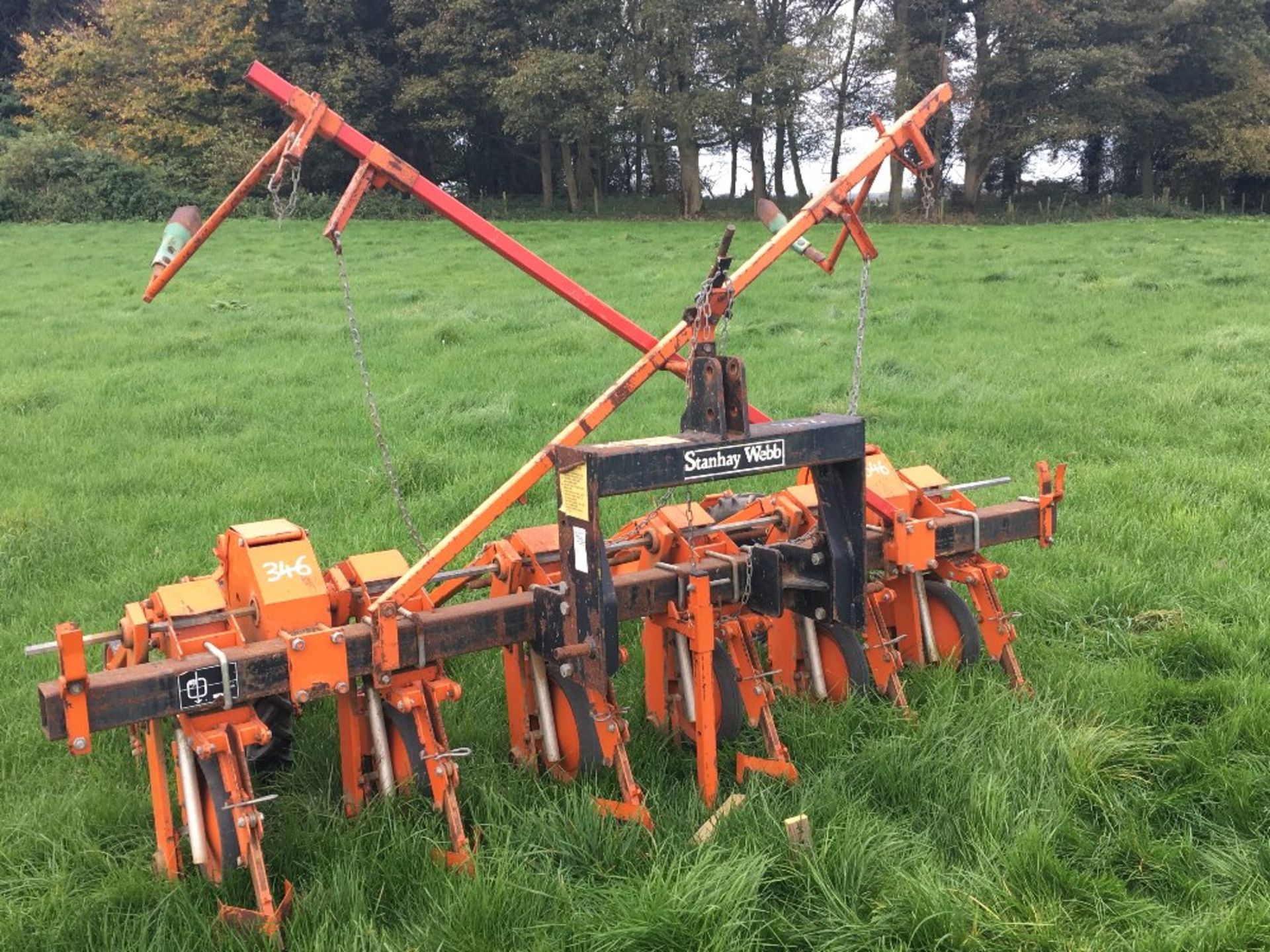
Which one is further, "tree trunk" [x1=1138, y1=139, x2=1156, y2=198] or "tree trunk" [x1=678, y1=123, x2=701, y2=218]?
"tree trunk" [x1=1138, y1=139, x2=1156, y2=198]

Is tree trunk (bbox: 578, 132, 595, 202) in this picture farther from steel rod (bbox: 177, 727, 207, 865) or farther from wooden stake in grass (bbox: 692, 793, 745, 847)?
steel rod (bbox: 177, 727, 207, 865)

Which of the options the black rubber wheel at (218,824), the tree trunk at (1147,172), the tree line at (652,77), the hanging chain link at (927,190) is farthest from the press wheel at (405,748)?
the tree trunk at (1147,172)

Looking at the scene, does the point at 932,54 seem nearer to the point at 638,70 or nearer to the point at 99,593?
the point at 638,70

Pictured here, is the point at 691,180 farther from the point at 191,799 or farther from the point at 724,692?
the point at 191,799

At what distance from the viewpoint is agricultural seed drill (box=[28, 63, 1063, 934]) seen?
3273 millimetres

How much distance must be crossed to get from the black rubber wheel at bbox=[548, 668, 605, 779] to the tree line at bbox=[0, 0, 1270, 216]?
107 feet

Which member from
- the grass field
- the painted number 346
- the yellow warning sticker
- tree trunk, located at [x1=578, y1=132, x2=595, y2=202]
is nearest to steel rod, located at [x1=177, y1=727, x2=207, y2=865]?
the grass field

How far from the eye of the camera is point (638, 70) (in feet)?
119

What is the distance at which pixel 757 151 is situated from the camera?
129 ft

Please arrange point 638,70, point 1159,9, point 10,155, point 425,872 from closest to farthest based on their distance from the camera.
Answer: point 425,872 < point 10,155 < point 638,70 < point 1159,9

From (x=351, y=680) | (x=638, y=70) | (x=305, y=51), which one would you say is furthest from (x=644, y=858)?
(x=305, y=51)

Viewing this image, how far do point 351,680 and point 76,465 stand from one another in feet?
19.4

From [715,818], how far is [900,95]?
35.3m

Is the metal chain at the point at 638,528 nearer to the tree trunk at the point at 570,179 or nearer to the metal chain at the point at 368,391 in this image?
the metal chain at the point at 368,391
